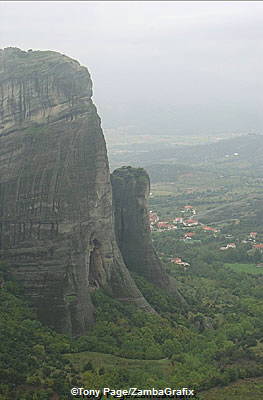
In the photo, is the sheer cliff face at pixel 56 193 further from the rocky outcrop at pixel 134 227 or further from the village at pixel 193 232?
the village at pixel 193 232

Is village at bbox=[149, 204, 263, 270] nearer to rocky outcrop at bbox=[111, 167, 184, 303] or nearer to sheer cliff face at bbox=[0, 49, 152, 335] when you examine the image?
rocky outcrop at bbox=[111, 167, 184, 303]

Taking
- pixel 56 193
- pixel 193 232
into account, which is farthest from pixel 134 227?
pixel 193 232

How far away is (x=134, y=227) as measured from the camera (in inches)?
2096

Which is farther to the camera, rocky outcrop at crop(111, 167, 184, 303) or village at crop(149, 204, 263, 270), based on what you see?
village at crop(149, 204, 263, 270)

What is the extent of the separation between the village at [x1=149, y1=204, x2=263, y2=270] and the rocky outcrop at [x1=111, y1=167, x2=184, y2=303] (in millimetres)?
26552

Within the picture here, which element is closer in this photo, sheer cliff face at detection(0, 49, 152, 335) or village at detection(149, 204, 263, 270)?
sheer cliff face at detection(0, 49, 152, 335)

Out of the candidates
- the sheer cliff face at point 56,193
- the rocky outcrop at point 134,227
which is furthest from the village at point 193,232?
the sheer cliff face at point 56,193

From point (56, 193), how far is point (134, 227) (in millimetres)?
12476

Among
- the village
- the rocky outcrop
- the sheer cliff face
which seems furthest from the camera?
the village

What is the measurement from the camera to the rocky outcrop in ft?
175

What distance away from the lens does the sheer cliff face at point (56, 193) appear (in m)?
41.4

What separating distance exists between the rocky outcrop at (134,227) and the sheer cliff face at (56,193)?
528cm

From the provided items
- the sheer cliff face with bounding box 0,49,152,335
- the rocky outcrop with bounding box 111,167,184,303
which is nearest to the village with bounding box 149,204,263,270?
the rocky outcrop with bounding box 111,167,184,303

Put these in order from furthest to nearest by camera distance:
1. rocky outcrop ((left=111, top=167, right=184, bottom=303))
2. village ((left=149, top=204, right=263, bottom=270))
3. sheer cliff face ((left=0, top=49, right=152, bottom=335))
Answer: village ((left=149, top=204, right=263, bottom=270))
rocky outcrop ((left=111, top=167, right=184, bottom=303))
sheer cliff face ((left=0, top=49, right=152, bottom=335))
